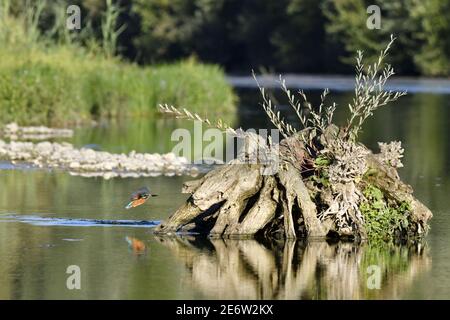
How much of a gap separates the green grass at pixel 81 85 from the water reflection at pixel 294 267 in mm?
15736

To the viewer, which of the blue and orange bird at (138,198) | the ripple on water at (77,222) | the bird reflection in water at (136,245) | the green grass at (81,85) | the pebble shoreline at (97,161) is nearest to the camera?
the bird reflection in water at (136,245)

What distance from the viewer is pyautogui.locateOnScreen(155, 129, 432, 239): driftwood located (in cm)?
1286

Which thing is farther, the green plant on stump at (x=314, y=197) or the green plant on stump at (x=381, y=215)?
the green plant on stump at (x=381, y=215)

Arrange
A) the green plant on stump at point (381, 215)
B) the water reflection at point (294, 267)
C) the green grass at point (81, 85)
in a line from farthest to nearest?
1. the green grass at point (81, 85)
2. the green plant on stump at point (381, 215)
3. the water reflection at point (294, 267)

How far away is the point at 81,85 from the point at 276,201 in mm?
18184

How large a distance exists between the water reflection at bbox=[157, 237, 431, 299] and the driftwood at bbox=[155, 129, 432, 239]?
0.75ft

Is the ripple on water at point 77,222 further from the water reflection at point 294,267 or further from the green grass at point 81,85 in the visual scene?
the green grass at point 81,85

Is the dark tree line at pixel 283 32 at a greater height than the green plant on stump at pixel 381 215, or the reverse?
the dark tree line at pixel 283 32

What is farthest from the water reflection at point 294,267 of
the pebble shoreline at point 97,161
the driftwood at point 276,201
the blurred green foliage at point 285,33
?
the blurred green foliage at point 285,33

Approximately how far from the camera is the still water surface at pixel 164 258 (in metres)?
10.6

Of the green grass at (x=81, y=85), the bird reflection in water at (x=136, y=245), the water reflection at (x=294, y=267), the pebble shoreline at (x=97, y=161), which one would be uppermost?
the green grass at (x=81, y=85)

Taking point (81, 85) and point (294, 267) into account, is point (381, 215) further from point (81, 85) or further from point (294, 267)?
point (81, 85)

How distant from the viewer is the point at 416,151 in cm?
2423

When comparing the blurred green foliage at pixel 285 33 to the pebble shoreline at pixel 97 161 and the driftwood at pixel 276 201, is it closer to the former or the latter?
the pebble shoreline at pixel 97 161
